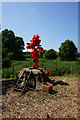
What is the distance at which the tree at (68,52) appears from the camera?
2325cm

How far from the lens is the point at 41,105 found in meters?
4.07

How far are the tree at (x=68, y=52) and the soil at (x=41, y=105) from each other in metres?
19.0

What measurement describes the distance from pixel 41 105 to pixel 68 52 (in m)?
21.2

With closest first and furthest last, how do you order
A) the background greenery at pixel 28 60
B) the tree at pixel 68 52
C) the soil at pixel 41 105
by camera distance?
the soil at pixel 41 105
the background greenery at pixel 28 60
the tree at pixel 68 52

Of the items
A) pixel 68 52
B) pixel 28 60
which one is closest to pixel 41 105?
pixel 28 60

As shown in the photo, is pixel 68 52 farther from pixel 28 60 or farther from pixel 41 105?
pixel 41 105

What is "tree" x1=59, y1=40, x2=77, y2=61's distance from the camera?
76.3 ft

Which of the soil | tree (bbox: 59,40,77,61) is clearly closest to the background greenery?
tree (bbox: 59,40,77,61)

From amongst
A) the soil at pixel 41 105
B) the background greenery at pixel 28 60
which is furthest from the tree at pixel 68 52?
the soil at pixel 41 105

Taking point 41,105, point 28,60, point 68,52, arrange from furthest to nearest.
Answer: point 68,52, point 28,60, point 41,105

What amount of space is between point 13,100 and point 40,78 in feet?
7.44

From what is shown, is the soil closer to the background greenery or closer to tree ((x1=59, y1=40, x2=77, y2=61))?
the background greenery

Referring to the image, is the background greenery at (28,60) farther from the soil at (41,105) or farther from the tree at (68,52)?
the soil at (41,105)

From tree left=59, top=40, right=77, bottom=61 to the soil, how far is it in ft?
62.4
